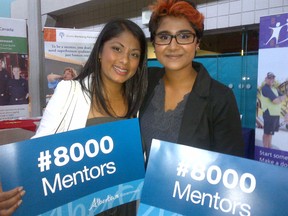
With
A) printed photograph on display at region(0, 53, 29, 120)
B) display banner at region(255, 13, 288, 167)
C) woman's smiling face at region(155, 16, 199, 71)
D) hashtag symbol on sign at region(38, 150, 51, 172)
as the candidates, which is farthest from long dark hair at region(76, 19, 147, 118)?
printed photograph on display at region(0, 53, 29, 120)

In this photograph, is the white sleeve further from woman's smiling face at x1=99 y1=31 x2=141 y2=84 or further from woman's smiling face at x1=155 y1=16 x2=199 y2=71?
woman's smiling face at x1=155 y1=16 x2=199 y2=71

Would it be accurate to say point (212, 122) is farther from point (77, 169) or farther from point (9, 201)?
point (9, 201)

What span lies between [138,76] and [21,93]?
7.50ft

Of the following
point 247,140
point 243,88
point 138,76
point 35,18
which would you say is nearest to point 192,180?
point 138,76

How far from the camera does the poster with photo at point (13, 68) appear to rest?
3.16m

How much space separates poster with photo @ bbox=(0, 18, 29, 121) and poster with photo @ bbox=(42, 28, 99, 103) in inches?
9.9

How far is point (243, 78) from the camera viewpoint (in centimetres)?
389

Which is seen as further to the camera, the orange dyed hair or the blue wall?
the blue wall

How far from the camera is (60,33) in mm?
3402

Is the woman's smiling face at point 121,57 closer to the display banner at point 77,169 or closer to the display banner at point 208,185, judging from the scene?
the display banner at point 77,169

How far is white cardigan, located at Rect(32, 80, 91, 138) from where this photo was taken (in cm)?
125

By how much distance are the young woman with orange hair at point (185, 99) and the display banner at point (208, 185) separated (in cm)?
31

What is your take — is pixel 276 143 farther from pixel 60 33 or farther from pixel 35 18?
pixel 35 18

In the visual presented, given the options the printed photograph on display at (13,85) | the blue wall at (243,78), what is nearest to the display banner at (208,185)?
the printed photograph on display at (13,85)
